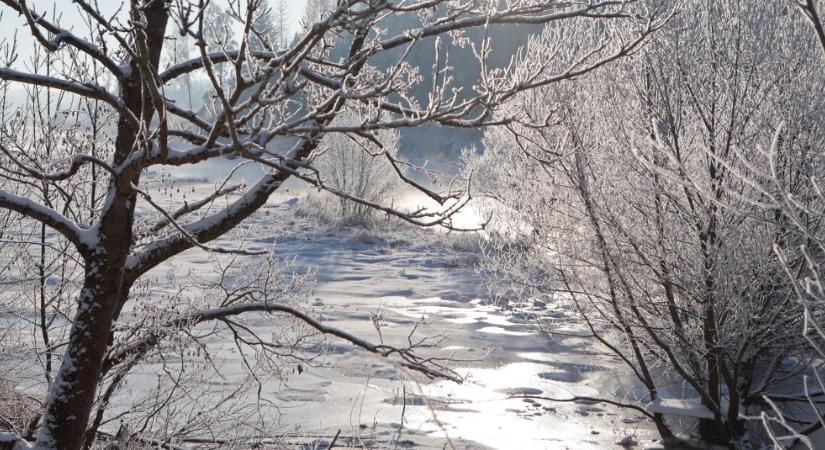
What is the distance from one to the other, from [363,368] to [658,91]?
4176 mm

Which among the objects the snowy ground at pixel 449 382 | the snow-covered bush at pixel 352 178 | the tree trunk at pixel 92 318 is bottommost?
the snowy ground at pixel 449 382

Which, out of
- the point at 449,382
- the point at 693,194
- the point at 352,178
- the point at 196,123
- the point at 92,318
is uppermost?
the point at 352,178

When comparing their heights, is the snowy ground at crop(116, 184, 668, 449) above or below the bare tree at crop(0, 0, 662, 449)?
below

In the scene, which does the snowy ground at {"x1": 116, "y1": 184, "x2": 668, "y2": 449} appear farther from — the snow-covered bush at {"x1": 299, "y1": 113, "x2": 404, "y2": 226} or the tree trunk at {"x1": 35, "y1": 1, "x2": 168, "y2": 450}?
the snow-covered bush at {"x1": 299, "y1": 113, "x2": 404, "y2": 226}

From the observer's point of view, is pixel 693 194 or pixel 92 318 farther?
pixel 693 194

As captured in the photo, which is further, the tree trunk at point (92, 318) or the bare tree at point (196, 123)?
the tree trunk at point (92, 318)

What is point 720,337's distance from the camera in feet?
17.7

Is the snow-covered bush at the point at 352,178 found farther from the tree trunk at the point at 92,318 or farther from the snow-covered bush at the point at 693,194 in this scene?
the tree trunk at the point at 92,318

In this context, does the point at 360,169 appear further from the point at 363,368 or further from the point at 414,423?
the point at 414,423

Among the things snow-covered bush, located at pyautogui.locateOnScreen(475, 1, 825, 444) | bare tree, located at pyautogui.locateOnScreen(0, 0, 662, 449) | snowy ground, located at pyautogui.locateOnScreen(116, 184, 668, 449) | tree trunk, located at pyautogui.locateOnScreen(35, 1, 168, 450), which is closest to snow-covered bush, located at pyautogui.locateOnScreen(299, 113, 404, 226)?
snowy ground, located at pyautogui.locateOnScreen(116, 184, 668, 449)

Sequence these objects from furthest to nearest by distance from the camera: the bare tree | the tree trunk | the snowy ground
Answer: the snowy ground < the tree trunk < the bare tree

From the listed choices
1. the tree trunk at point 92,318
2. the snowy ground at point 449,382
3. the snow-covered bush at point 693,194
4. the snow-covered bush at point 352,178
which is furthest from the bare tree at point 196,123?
the snow-covered bush at point 352,178

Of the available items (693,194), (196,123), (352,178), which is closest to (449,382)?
(693,194)

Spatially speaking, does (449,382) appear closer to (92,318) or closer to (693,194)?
(693,194)
